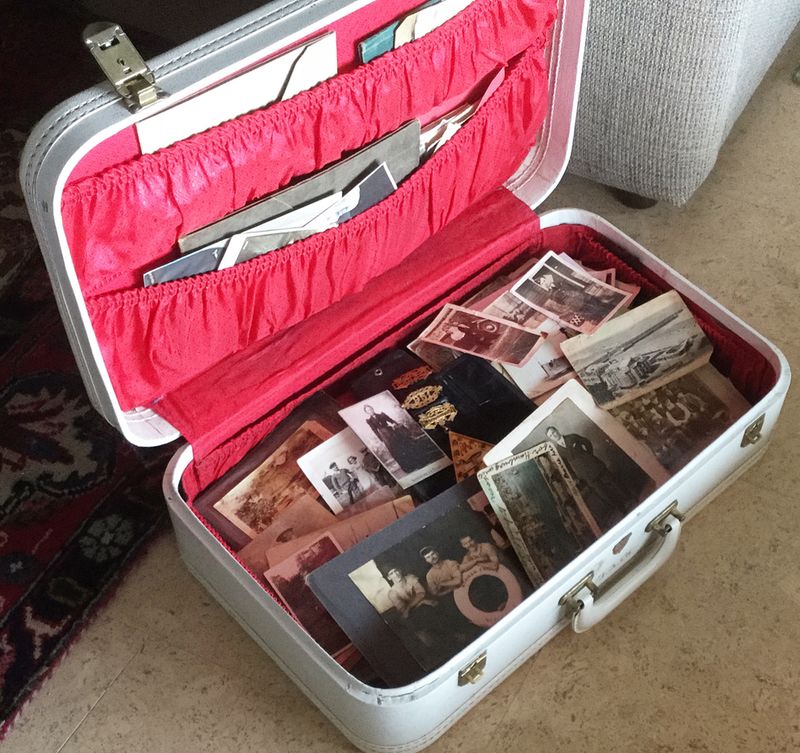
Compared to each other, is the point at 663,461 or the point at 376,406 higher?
the point at 376,406

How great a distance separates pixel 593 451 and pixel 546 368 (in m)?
0.16

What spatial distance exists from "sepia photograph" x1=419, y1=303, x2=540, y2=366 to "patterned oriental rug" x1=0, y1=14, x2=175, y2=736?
0.44 metres

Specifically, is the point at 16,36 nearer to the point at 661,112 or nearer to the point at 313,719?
the point at 661,112

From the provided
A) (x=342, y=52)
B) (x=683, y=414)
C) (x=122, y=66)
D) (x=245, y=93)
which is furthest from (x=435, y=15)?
(x=683, y=414)

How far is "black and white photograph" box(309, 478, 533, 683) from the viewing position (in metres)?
1.10

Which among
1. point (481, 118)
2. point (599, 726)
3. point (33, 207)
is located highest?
point (33, 207)

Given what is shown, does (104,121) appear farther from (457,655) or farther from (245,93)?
(457,655)

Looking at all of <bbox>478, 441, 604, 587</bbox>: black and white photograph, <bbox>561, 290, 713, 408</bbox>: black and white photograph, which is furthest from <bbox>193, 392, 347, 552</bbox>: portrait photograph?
<bbox>561, 290, 713, 408</bbox>: black and white photograph

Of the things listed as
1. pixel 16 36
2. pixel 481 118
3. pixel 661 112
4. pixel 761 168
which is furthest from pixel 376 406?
pixel 16 36

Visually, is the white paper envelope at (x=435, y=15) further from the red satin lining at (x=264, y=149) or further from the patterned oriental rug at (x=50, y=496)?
the patterned oriental rug at (x=50, y=496)

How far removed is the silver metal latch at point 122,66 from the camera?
881 mm

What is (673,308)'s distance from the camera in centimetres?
135

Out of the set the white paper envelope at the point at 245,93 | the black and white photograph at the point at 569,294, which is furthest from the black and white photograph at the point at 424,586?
the white paper envelope at the point at 245,93

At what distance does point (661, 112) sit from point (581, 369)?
1.49ft
